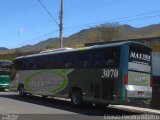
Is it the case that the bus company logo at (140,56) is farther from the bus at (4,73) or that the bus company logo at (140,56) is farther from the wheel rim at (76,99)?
the bus at (4,73)

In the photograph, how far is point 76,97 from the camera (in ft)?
73.5

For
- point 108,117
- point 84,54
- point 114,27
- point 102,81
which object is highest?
point 114,27

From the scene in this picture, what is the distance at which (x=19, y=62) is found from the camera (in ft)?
98.7

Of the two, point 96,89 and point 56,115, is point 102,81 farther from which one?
point 56,115

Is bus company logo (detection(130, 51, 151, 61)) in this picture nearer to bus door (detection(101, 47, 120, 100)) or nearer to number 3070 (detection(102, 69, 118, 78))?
bus door (detection(101, 47, 120, 100))

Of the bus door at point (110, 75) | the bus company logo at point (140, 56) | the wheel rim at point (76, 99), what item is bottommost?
the wheel rim at point (76, 99)

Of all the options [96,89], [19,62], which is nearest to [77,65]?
[96,89]

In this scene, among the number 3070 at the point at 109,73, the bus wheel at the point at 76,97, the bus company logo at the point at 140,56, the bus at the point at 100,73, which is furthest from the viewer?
the bus wheel at the point at 76,97

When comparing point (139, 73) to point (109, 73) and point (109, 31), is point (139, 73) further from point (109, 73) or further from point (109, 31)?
point (109, 31)

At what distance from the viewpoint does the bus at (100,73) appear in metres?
19.2

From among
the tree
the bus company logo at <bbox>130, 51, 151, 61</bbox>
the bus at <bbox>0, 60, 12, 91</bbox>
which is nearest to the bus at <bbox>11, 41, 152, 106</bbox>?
the bus company logo at <bbox>130, 51, 151, 61</bbox>

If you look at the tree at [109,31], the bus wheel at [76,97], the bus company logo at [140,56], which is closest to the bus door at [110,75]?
the bus company logo at [140,56]

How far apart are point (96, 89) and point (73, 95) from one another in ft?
7.79

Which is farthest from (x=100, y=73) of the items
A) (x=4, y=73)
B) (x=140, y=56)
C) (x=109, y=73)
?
(x=4, y=73)
